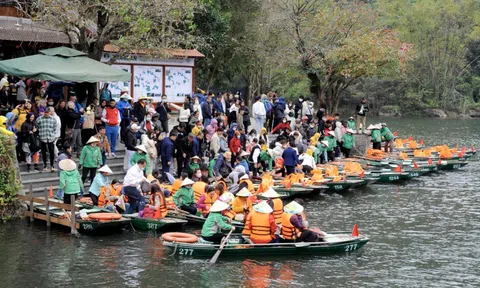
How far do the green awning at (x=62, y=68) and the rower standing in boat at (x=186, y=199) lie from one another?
17.4ft

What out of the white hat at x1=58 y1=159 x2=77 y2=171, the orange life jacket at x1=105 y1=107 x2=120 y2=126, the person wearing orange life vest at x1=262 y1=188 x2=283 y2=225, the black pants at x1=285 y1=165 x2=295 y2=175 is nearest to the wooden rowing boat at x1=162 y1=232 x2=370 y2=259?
the person wearing orange life vest at x1=262 y1=188 x2=283 y2=225

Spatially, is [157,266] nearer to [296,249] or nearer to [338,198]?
[296,249]

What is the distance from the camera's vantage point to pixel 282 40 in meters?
49.4

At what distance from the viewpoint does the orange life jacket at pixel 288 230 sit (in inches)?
669

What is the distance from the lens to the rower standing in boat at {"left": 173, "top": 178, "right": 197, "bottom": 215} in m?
19.7

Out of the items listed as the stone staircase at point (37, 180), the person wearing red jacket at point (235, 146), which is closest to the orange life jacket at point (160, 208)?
the stone staircase at point (37, 180)

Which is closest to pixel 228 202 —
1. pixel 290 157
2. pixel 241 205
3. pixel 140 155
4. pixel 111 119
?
pixel 241 205

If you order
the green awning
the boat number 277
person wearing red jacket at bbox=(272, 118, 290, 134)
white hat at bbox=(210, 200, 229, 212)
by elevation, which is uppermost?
the green awning

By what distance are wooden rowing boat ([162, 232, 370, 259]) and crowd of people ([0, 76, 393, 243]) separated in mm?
260

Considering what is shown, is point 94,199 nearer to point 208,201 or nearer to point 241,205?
point 208,201

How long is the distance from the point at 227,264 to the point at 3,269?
499 centimetres

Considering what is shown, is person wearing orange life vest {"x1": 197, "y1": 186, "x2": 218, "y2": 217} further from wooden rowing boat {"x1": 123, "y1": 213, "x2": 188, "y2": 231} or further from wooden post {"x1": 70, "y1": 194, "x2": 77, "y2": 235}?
wooden post {"x1": 70, "y1": 194, "x2": 77, "y2": 235}

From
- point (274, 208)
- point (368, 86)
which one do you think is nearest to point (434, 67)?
point (368, 86)

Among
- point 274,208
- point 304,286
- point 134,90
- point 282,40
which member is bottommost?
point 304,286
